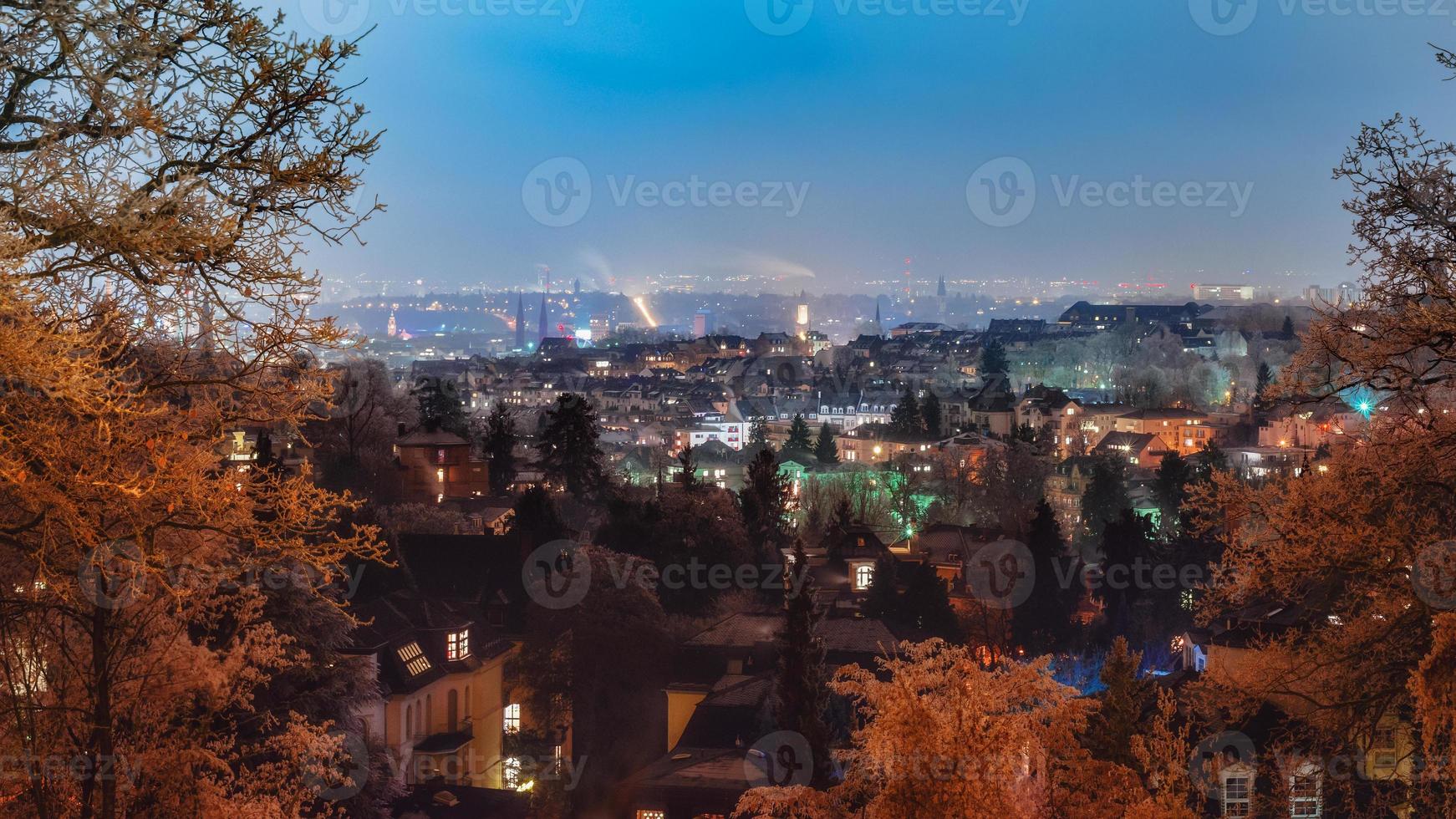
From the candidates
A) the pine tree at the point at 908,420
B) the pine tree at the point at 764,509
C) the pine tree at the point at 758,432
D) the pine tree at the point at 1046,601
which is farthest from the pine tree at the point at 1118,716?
the pine tree at the point at 758,432

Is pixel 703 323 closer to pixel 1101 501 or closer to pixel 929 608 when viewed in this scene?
pixel 1101 501

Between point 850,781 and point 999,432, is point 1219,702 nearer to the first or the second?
point 850,781

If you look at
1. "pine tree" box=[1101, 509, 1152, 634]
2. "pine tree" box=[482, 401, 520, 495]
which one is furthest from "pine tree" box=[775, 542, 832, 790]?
"pine tree" box=[482, 401, 520, 495]

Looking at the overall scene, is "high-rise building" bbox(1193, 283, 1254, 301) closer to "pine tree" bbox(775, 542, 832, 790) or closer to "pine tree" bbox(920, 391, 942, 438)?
"pine tree" bbox(920, 391, 942, 438)

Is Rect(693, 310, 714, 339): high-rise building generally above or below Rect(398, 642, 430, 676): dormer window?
above

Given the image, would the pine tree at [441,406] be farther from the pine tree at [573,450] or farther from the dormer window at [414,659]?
the dormer window at [414,659]

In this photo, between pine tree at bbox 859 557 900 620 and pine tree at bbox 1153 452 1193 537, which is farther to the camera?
pine tree at bbox 1153 452 1193 537

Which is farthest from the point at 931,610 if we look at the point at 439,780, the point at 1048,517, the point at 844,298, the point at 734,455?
the point at 844,298
